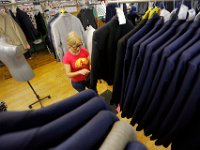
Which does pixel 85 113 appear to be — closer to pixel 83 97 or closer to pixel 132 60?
pixel 83 97

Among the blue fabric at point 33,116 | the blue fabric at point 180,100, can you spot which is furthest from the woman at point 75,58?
the blue fabric at point 33,116

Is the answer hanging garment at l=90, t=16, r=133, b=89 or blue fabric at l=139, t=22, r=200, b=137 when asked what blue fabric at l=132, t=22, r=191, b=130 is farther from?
hanging garment at l=90, t=16, r=133, b=89

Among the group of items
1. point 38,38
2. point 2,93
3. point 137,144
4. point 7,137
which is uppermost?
point 7,137

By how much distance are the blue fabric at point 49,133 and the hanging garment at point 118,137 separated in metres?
0.07

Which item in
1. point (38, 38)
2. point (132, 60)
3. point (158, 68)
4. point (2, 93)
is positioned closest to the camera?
point (158, 68)

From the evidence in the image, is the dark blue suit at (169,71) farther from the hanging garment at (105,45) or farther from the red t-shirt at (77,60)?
the red t-shirt at (77,60)

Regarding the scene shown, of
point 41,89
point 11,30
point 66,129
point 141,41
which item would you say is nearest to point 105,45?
point 141,41

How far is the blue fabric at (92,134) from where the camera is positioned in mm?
324

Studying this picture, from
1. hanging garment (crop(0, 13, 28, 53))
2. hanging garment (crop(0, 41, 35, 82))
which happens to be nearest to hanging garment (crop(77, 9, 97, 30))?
hanging garment (crop(0, 41, 35, 82))

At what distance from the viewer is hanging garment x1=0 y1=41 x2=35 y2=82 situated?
1.54 meters

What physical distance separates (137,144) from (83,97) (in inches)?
7.9

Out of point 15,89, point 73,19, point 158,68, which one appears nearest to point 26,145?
point 158,68

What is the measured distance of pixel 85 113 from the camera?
40cm

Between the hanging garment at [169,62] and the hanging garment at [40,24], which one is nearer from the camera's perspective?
the hanging garment at [169,62]
